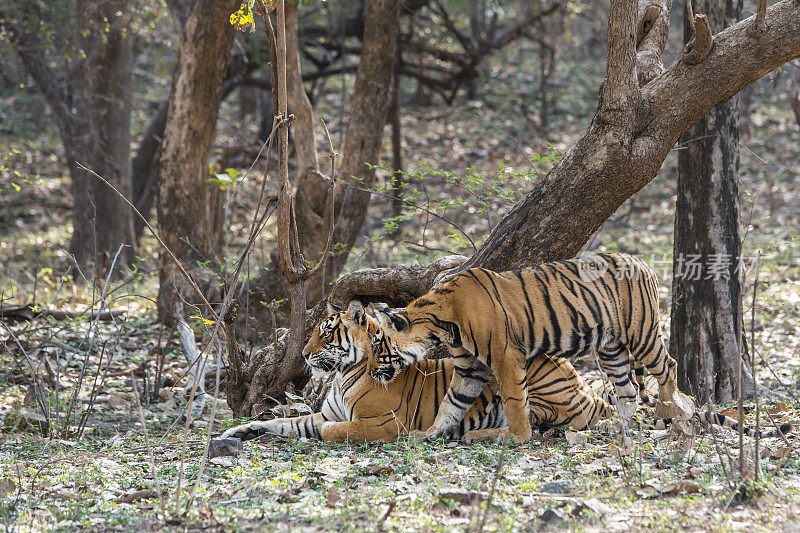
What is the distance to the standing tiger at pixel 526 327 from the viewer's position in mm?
4895

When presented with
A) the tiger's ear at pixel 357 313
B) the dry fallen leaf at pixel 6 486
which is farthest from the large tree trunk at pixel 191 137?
the dry fallen leaf at pixel 6 486

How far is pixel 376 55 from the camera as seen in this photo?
9.29 m

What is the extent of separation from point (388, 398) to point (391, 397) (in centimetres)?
2

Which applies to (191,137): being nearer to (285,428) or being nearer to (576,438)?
(285,428)

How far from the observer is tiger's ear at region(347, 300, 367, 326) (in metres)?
5.14

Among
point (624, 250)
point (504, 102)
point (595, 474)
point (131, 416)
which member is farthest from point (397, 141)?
point (595, 474)

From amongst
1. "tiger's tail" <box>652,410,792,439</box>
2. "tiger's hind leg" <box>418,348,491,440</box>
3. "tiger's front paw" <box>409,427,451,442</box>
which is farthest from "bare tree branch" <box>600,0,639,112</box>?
"tiger's front paw" <box>409,427,451,442</box>

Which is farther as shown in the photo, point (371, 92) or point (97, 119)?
point (97, 119)

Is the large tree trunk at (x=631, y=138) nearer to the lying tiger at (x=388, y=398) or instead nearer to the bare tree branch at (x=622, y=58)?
the bare tree branch at (x=622, y=58)

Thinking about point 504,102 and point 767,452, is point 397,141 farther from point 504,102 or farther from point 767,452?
point 767,452

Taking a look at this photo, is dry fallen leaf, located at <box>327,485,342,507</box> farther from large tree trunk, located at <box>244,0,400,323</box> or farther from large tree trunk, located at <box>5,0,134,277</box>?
large tree trunk, located at <box>5,0,134,277</box>

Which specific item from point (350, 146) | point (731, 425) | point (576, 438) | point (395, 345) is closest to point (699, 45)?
point (731, 425)

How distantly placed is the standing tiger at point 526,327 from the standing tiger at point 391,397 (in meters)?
0.13

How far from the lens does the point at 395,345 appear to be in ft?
16.4
